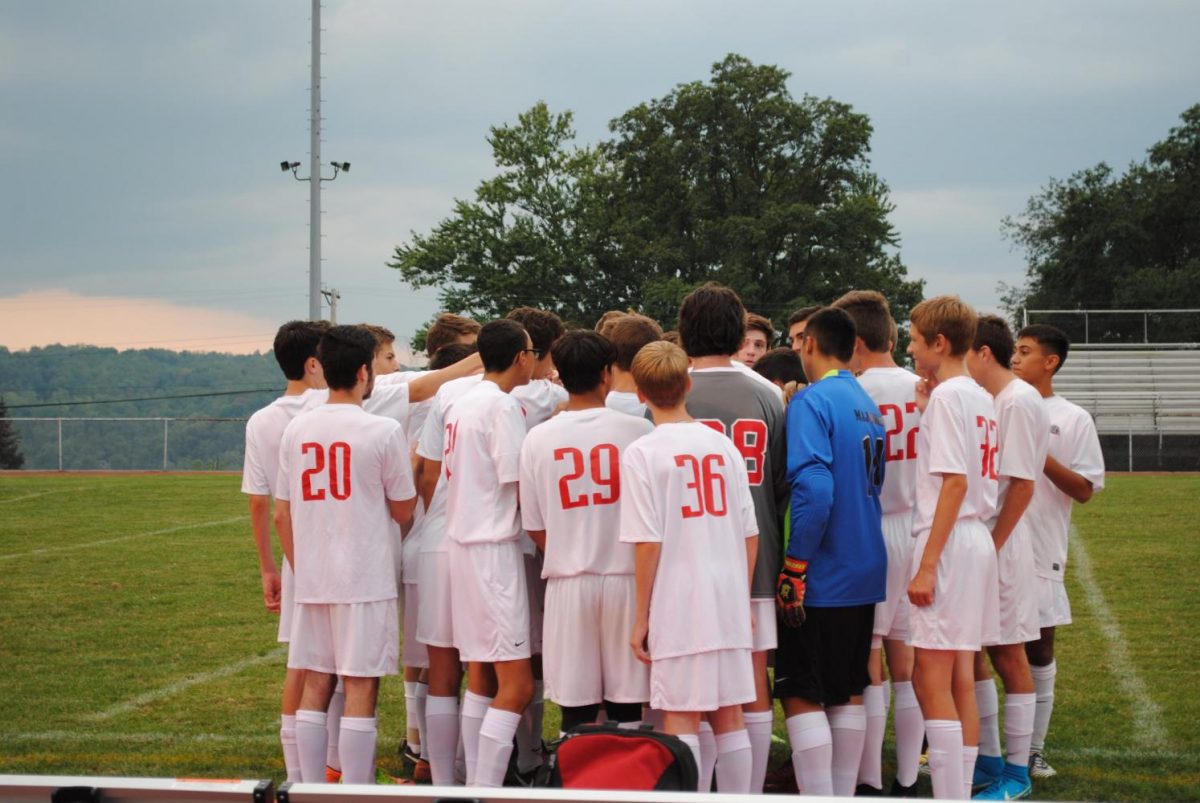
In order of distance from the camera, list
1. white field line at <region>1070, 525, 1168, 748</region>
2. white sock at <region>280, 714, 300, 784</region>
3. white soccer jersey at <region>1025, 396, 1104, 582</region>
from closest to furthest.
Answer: white sock at <region>280, 714, 300, 784</region> → white soccer jersey at <region>1025, 396, 1104, 582</region> → white field line at <region>1070, 525, 1168, 748</region>

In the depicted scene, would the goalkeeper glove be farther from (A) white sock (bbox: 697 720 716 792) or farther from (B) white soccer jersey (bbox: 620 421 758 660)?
(A) white sock (bbox: 697 720 716 792)

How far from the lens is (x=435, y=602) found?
525 cm

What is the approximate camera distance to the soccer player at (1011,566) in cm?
530

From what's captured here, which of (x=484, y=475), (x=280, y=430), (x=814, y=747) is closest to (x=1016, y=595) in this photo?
(x=814, y=747)

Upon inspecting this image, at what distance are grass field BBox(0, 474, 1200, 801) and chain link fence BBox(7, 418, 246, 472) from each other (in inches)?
787

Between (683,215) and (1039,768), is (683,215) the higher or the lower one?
the higher one

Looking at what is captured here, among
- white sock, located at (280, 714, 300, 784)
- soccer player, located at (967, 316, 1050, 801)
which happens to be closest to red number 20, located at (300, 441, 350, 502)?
white sock, located at (280, 714, 300, 784)

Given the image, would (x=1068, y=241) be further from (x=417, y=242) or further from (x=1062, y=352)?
(x=1062, y=352)

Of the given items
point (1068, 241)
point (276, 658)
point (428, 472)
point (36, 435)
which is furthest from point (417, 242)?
point (428, 472)

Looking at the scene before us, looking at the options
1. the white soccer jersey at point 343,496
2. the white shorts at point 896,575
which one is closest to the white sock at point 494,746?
the white soccer jersey at point 343,496

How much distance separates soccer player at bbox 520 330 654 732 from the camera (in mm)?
4641

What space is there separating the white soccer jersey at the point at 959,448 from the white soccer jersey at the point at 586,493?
46.6 inches

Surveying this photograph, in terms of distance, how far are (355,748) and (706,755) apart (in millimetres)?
1487

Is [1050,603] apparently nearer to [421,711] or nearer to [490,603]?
[490,603]
